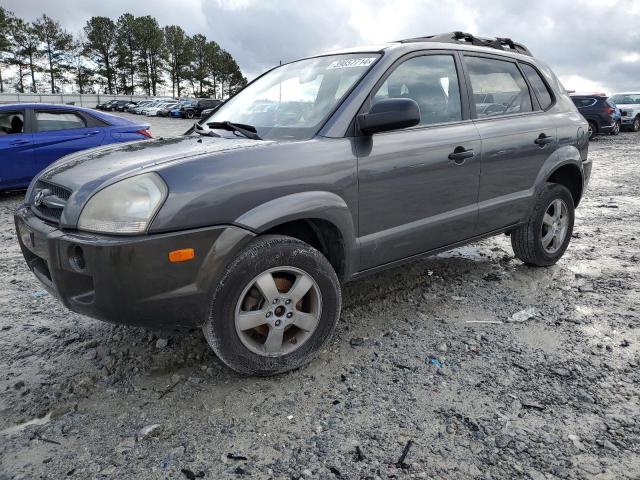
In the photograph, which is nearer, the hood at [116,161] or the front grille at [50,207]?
the hood at [116,161]

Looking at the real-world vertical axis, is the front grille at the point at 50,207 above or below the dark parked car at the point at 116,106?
below

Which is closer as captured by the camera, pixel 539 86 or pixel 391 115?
pixel 391 115

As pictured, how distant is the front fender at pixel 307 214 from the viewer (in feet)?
8.34

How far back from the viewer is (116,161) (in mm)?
2715

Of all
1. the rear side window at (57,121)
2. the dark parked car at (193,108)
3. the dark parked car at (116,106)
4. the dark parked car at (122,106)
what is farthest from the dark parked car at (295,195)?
the dark parked car at (116,106)

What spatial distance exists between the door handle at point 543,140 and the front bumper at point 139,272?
2.62 metres

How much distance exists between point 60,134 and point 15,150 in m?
0.67

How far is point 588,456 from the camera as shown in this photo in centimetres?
222

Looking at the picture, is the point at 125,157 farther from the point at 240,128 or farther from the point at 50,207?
the point at 240,128

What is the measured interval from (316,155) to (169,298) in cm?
104

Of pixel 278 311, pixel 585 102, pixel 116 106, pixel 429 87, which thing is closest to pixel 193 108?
pixel 116 106

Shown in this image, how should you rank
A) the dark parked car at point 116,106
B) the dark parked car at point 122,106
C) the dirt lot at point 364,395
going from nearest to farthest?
the dirt lot at point 364,395 < the dark parked car at point 122,106 < the dark parked car at point 116,106

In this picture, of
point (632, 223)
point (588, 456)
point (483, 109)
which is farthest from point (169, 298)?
point (632, 223)

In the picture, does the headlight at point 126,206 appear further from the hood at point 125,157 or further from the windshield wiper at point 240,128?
the windshield wiper at point 240,128
